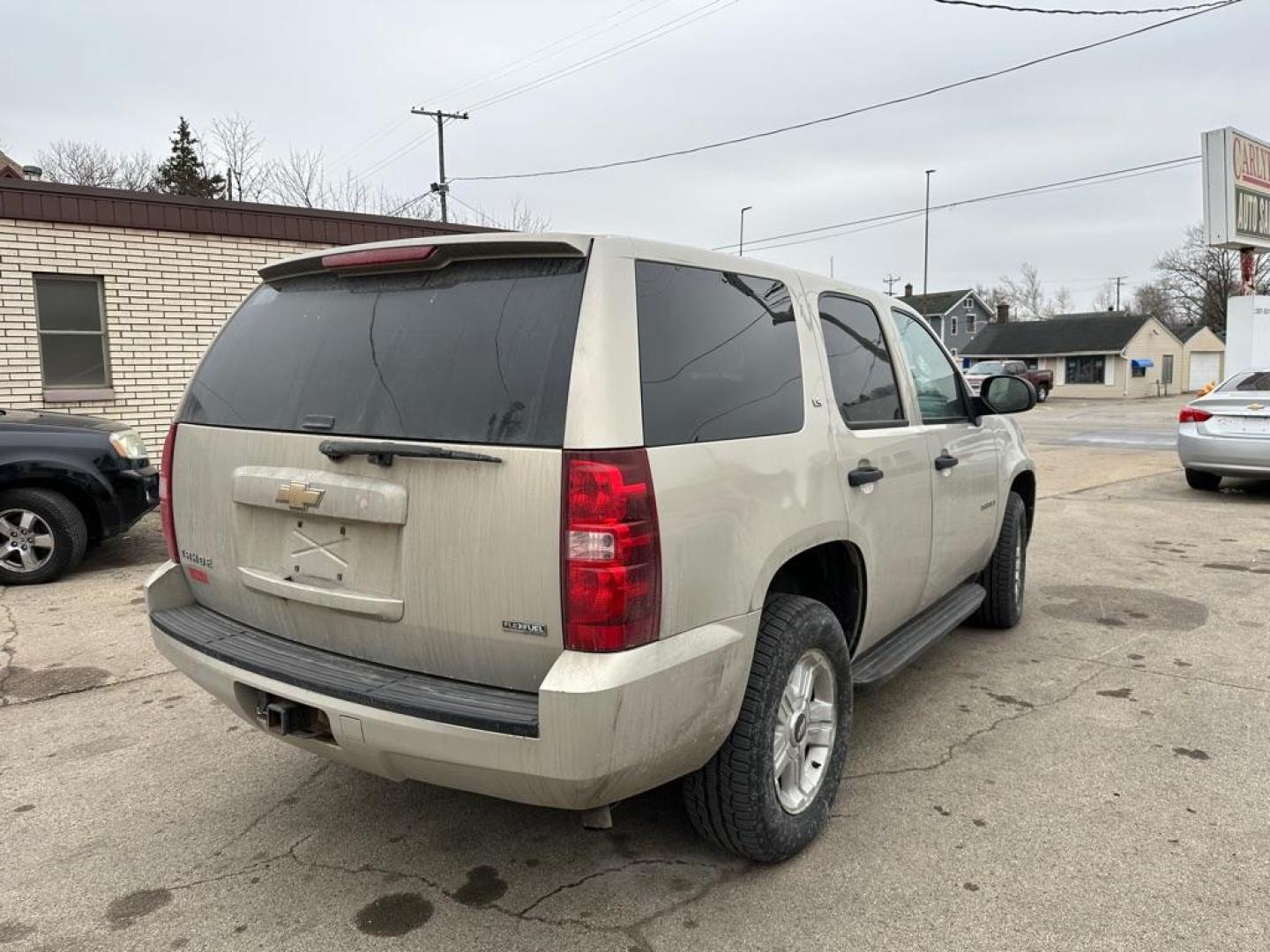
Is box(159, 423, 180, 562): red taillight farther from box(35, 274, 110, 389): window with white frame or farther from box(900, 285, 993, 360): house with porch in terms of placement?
box(900, 285, 993, 360): house with porch

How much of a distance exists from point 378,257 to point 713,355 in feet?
3.38

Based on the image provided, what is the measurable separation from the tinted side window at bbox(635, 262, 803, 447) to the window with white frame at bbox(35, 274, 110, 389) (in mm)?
9047

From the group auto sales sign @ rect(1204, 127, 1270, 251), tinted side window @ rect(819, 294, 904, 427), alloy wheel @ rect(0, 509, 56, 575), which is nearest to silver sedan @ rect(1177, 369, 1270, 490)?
auto sales sign @ rect(1204, 127, 1270, 251)

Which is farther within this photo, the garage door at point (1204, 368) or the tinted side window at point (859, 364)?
the garage door at point (1204, 368)

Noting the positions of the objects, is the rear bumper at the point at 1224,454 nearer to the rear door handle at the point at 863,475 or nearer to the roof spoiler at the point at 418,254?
the rear door handle at the point at 863,475

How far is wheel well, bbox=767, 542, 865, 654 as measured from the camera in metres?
3.11

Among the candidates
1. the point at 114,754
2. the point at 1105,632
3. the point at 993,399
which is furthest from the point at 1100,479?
the point at 114,754

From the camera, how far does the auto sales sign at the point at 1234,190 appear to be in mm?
15812

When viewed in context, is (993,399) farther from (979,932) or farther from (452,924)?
(452,924)

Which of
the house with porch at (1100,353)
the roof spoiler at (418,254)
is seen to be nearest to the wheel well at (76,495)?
the roof spoiler at (418,254)

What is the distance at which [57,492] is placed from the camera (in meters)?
6.47

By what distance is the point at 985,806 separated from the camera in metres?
3.18

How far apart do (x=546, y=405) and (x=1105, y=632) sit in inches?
172

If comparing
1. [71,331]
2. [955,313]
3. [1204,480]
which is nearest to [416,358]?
[71,331]
